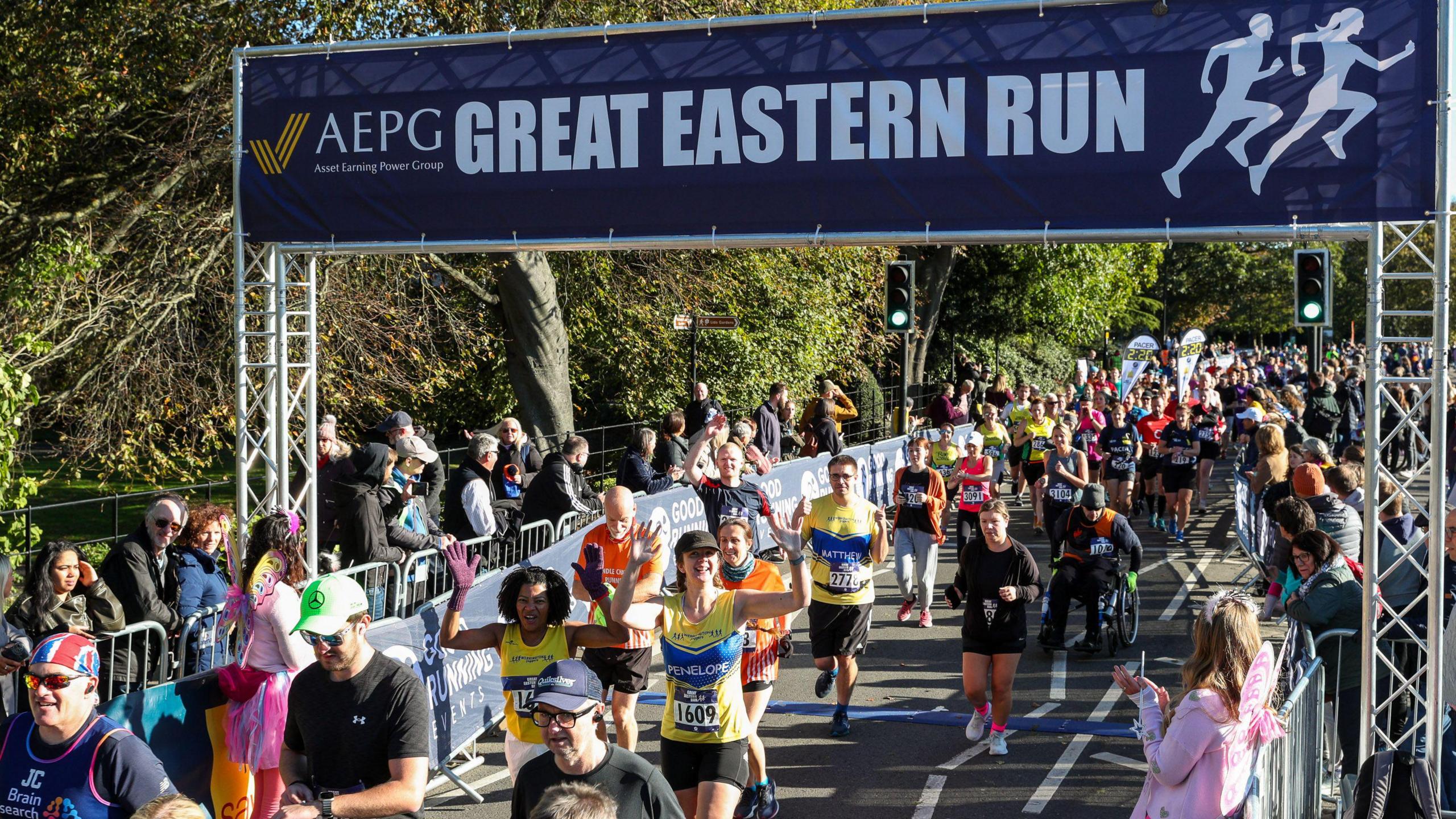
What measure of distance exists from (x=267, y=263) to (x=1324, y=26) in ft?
25.2

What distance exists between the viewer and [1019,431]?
20172 millimetres

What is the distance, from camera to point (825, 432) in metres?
19.1

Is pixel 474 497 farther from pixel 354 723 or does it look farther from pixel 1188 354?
pixel 1188 354

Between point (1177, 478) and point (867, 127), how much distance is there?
32.7 ft

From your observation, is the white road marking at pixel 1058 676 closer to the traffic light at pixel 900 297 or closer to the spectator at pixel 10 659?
the traffic light at pixel 900 297

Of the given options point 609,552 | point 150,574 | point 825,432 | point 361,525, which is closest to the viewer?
point 150,574

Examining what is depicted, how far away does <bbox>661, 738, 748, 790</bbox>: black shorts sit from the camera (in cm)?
636

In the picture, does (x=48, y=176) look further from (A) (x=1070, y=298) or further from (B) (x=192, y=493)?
(A) (x=1070, y=298)

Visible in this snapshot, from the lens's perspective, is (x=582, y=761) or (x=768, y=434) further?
(x=768, y=434)

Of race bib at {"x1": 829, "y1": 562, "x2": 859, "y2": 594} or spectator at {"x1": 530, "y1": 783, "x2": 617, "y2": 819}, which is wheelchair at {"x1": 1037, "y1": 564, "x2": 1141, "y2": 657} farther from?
spectator at {"x1": 530, "y1": 783, "x2": 617, "y2": 819}

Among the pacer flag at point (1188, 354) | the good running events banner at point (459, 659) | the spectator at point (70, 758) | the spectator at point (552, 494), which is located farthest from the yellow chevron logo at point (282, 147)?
the pacer flag at point (1188, 354)

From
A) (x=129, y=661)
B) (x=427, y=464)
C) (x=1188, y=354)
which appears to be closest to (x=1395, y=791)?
(x=129, y=661)

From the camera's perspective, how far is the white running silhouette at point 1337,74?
26.4 feet

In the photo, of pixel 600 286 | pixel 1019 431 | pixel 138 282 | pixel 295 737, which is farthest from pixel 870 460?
pixel 295 737
